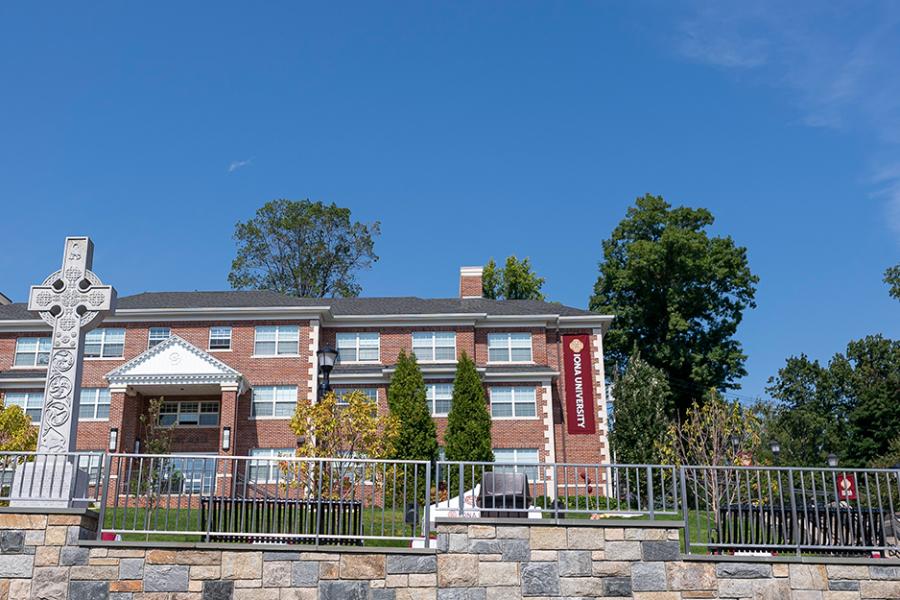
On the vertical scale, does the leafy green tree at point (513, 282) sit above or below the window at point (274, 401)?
above

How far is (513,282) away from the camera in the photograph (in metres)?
54.1

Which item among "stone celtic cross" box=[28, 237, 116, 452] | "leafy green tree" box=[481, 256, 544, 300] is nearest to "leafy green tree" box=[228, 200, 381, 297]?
"leafy green tree" box=[481, 256, 544, 300]

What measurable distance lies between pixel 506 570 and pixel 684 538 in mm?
2516

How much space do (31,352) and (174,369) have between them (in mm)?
7385

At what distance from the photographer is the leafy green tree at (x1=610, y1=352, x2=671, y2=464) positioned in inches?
1378

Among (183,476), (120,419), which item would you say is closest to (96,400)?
(120,419)

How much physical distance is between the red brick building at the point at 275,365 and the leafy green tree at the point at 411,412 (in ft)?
2.77

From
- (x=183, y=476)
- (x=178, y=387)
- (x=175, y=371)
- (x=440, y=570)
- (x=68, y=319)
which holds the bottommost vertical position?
(x=440, y=570)

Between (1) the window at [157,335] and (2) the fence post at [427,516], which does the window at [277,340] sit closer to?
(1) the window at [157,335]

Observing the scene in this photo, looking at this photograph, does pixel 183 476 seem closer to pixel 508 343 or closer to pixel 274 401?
pixel 274 401

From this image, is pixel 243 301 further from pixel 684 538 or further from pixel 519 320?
pixel 684 538

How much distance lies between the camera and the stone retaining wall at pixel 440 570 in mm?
11000

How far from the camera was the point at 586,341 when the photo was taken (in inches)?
1393

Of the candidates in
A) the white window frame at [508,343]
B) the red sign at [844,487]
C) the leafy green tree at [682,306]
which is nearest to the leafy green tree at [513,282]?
the leafy green tree at [682,306]
